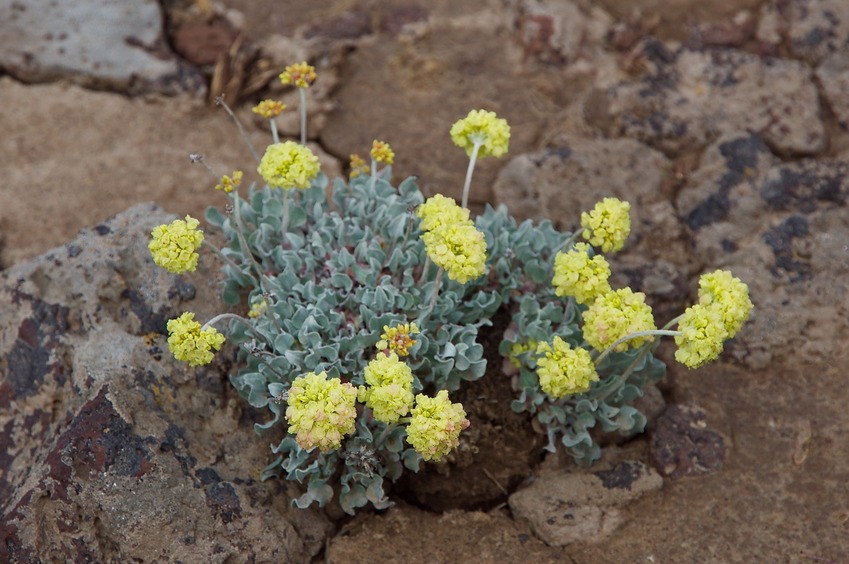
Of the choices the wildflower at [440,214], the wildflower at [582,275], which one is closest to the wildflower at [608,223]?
the wildflower at [582,275]

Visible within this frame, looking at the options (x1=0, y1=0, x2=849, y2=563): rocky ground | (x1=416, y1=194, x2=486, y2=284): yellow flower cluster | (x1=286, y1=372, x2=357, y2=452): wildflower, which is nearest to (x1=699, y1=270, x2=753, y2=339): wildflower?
(x1=0, y1=0, x2=849, y2=563): rocky ground

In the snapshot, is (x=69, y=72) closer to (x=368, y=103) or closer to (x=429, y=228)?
(x=368, y=103)

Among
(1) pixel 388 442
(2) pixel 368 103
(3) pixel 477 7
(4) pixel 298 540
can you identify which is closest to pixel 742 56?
(3) pixel 477 7

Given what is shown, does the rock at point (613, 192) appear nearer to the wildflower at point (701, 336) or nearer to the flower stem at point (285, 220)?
the wildflower at point (701, 336)

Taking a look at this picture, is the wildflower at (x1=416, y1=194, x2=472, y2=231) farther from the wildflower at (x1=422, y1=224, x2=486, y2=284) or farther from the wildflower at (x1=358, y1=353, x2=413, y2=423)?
the wildflower at (x1=358, y1=353, x2=413, y2=423)

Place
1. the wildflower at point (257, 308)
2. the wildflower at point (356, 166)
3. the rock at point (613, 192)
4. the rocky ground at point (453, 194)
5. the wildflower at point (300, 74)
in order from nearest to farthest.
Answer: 1. the rocky ground at point (453, 194)
2. the wildflower at point (257, 308)
3. the wildflower at point (300, 74)
4. the wildflower at point (356, 166)
5. the rock at point (613, 192)

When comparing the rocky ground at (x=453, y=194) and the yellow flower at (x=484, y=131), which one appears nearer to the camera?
the rocky ground at (x=453, y=194)

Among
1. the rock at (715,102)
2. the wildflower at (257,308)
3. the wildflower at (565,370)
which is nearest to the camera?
the wildflower at (565,370)
